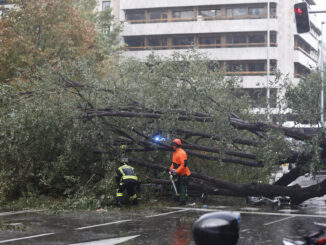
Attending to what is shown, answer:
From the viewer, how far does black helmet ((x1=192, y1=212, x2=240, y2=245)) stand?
3607mm

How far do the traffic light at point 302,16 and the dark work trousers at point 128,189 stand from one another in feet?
21.9

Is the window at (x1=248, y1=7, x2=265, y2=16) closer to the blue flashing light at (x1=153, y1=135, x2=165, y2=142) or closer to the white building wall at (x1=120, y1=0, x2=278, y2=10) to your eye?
the white building wall at (x1=120, y1=0, x2=278, y2=10)

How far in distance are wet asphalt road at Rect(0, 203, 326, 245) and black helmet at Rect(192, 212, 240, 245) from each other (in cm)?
450

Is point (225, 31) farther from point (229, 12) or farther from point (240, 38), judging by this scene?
point (229, 12)

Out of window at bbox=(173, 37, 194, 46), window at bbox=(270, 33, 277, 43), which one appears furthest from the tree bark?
window at bbox=(173, 37, 194, 46)

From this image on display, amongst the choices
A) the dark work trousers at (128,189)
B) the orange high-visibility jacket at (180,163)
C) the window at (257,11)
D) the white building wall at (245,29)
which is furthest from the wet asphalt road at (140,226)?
the window at (257,11)

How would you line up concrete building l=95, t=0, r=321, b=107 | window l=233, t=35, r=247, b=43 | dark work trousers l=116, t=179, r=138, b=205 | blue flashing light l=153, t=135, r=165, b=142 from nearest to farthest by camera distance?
dark work trousers l=116, t=179, r=138, b=205 → blue flashing light l=153, t=135, r=165, b=142 → concrete building l=95, t=0, r=321, b=107 → window l=233, t=35, r=247, b=43

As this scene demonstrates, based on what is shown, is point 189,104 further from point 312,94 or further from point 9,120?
point 9,120

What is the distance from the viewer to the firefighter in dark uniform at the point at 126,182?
506 inches

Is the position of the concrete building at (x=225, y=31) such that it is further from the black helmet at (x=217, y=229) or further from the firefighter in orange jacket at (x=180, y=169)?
the black helmet at (x=217, y=229)

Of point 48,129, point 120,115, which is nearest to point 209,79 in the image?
point 120,115

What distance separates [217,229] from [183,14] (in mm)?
55907

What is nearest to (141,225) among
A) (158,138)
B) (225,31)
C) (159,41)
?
(158,138)

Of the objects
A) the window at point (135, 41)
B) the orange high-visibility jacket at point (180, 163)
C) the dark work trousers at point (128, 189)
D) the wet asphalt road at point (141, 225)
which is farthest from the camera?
the window at point (135, 41)
